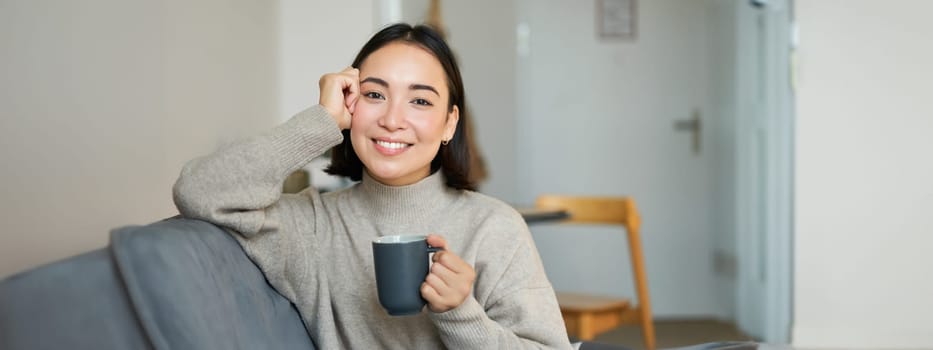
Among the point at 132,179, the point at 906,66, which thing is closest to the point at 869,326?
the point at 906,66

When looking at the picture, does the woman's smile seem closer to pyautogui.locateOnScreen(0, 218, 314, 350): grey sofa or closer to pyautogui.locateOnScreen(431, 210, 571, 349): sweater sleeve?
pyautogui.locateOnScreen(431, 210, 571, 349): sweater sleeve

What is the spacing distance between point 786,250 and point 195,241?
133 inches

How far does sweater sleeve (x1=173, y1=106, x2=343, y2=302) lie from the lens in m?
1.11

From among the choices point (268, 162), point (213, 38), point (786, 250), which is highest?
point (213, 38)

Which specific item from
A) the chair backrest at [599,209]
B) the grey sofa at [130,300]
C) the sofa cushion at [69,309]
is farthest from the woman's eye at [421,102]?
the chair backrest at [599,209]

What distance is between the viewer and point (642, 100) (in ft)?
15.6

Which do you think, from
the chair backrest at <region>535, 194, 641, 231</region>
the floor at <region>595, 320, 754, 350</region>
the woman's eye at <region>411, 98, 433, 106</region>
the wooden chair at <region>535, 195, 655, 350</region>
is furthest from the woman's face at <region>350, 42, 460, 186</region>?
the floor at <region>595, 320, 754, 350</region>

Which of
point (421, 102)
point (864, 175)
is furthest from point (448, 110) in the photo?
point (864, 175)

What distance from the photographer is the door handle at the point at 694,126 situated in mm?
4715

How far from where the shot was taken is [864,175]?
3863 millimetres

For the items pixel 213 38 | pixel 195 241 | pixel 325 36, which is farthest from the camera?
pixel 325 36

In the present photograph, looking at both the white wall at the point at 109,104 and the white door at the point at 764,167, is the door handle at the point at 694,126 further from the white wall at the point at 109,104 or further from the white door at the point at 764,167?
the white wall at the point at 109,104

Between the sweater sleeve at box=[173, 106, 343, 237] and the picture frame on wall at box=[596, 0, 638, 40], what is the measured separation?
3701mm

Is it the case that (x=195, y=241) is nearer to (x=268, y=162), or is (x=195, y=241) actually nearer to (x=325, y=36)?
(x=268, y=162)
